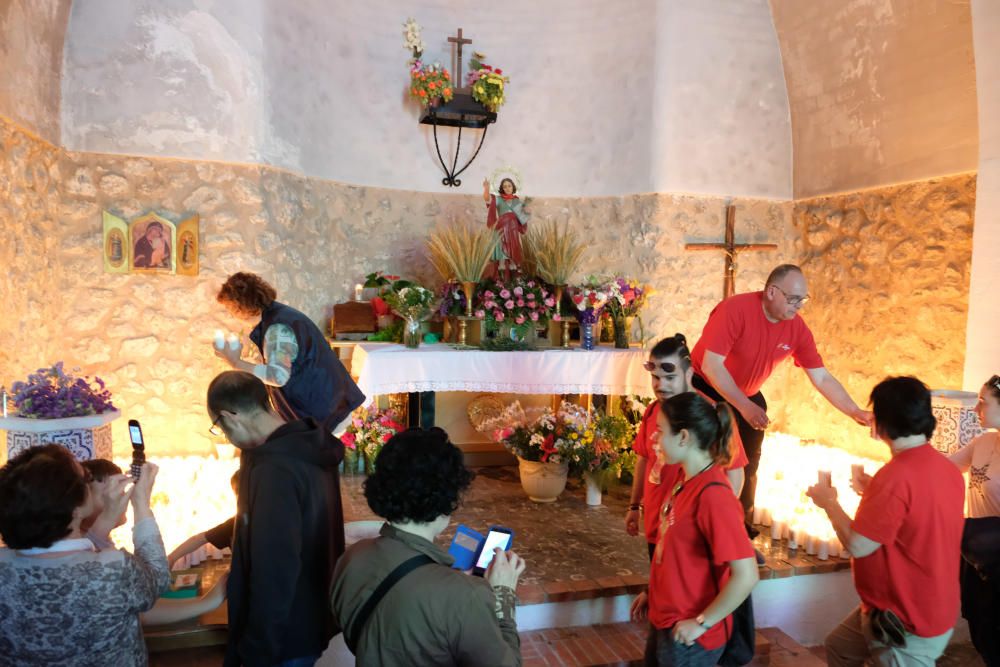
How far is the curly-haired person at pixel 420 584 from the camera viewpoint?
1547 millimetres

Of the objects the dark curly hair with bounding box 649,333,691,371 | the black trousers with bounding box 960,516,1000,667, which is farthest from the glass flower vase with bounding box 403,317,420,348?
the black trousers with bounding box 960,516,1000,667

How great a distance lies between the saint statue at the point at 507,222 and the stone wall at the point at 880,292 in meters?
2.79

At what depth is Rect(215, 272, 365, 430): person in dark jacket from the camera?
3.22 m

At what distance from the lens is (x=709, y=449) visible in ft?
7.26

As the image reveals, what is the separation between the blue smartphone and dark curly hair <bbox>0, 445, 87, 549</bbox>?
1.10 m

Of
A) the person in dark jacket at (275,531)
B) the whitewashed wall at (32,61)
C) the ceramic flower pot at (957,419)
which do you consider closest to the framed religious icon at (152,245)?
the whitewashed wall at (32,61)

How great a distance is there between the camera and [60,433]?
356cm

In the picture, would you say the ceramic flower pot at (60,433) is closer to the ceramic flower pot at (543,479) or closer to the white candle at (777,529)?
the ceramic flower pot at (543,479)

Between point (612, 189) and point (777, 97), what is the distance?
1.78 metres

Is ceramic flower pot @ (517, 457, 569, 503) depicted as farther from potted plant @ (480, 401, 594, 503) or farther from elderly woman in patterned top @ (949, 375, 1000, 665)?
elderly woman in patterned top @ (949, 375, 1000, 665)

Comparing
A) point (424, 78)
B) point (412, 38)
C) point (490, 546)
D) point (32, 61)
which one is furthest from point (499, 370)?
point (32, 61)

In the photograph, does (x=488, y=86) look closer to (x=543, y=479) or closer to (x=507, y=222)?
(x=507, y=222)

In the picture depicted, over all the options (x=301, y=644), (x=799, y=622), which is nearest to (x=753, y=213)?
(x=799, y=622)

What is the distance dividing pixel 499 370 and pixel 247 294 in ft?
7.60
